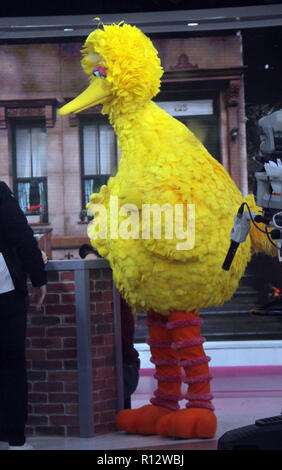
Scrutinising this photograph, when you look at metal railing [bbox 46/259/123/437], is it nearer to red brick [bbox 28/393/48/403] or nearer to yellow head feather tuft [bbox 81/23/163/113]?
red brick [bbox 28/393/48/403]

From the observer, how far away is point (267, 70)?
423cm

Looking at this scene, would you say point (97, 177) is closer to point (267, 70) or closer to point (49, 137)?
point (49, 137)

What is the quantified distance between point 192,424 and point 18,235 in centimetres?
113

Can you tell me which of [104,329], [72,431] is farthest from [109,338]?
[72,431]

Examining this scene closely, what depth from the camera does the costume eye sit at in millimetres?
3424

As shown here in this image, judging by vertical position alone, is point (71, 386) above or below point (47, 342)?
below

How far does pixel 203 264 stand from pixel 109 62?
101 centimetres

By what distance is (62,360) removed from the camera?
140 inches

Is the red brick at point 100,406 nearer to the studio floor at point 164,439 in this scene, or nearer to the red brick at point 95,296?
the studio floor at point 164,439

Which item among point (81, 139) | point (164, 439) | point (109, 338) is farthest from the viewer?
point (81, 139)

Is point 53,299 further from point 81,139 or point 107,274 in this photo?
point 81,139

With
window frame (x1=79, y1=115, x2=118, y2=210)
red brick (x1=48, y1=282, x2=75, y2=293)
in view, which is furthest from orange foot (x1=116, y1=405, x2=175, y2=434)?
window frame (x1=79, y1=115, x2=118, y2=210)

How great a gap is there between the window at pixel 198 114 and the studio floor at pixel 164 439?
55.6 inches

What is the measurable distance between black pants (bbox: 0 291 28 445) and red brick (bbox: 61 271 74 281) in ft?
1.29
